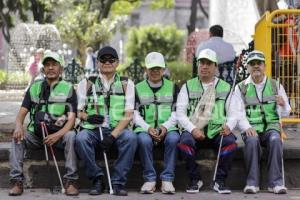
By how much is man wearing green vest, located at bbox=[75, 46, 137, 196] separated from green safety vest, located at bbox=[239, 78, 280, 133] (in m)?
1.35

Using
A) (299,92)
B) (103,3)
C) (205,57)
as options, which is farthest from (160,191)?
(103,3)

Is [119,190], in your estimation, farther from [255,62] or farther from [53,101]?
[255,62]

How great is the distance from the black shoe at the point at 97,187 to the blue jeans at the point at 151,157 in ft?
1.63

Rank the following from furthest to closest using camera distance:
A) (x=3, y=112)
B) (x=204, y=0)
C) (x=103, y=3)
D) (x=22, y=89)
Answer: (x=204, y=0), (x=103, y=3), (x=22, y=89), (x=3, y=112)

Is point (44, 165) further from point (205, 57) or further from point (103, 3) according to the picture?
point (103, 3)

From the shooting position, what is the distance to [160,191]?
7695 millimetres

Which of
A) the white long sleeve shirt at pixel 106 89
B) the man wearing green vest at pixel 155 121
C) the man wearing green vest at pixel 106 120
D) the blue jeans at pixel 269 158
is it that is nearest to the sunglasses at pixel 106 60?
the man wearing green vest at pixel 106 120

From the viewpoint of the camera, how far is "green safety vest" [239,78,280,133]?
7852 millimetres

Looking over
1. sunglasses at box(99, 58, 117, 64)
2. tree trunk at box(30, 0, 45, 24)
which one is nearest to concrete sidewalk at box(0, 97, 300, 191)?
sunglasses at box(99, 58, 117, 64)

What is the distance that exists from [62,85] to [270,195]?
2.62 meters

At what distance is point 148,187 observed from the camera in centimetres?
750

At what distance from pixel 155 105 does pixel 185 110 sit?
1.16 feet

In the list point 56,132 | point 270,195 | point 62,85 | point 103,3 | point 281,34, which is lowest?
point 270,195

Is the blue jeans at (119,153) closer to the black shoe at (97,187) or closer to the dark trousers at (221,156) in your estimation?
the black shoe at (97,187)
